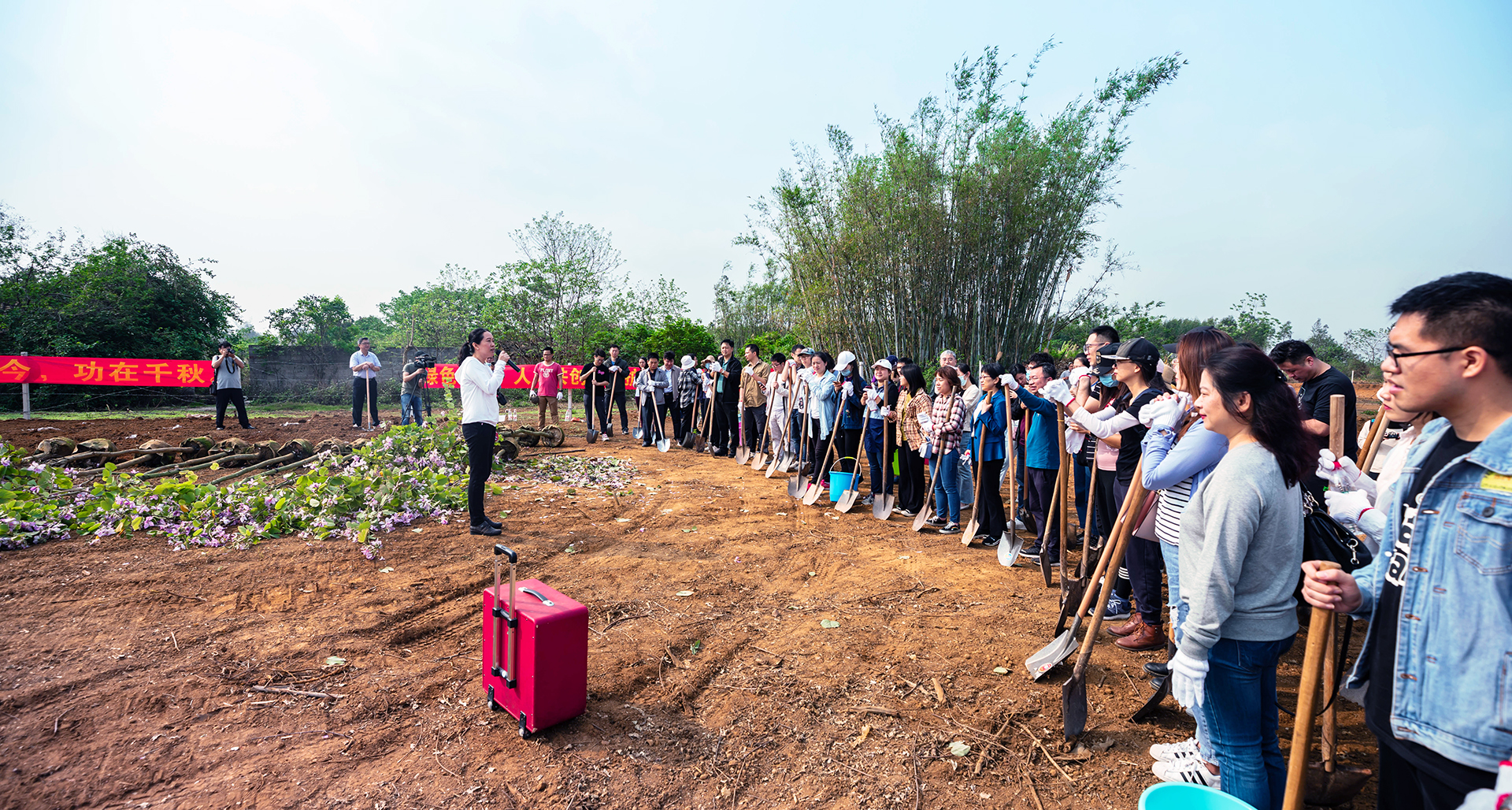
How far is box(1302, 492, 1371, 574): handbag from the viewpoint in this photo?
6.64ft

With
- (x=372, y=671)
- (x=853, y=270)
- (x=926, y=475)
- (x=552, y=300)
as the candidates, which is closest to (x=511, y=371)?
(x=552, y=300)

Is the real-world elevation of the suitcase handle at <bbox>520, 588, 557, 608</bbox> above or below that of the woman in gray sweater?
below

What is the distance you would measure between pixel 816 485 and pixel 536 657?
500 cm

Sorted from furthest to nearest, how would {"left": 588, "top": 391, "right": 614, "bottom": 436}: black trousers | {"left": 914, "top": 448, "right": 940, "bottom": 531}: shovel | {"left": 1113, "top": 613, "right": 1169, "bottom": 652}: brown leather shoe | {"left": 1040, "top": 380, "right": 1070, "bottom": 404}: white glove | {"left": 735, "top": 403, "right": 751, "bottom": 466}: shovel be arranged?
{"left": 588, "top": 391, "right": 614, "bottom": 436}: black trousers, {"left": 735, "top": 403, "right": 751, "bottom": 466}: shovel, {"left": 914, "top": 448, "right": 940, "bottom": 531}: shovel, {"left": 1040, "top": 380, "right": 1070, "bottom": 404}: white glove, {"left": 1113, "top": 613, "right": 1169, "bottom": 652}: brown leather shoe

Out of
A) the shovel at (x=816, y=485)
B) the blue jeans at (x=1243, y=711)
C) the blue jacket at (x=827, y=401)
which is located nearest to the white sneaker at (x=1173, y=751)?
the blue jeans at (x=1243, y=711)

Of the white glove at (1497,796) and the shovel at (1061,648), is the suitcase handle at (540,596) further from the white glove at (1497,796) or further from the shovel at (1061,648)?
the white glove at (1497,796)

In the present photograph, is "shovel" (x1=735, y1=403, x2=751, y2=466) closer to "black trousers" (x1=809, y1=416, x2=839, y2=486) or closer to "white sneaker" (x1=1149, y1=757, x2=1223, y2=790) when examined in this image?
"black trousers" (x1=809, y1=416, x2=839, y2=486)

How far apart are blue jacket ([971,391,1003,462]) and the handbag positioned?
323cm

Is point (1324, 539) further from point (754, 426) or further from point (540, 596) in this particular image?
point (754, 426)

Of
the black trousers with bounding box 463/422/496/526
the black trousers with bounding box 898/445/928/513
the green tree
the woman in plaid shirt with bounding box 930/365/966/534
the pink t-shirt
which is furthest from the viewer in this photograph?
the green tree

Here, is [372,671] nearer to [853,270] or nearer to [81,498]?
[81,498]

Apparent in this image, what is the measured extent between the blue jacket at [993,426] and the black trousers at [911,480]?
1.15 meters

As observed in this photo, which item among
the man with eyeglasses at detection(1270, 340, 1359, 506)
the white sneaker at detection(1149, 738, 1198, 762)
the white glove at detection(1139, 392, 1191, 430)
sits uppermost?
the man with eyeglasses at detection(1270, 340, 1359, 506)

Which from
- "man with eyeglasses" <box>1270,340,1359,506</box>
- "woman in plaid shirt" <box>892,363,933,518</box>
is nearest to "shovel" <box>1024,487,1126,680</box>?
"man with eyeglasses" <box>1270,340,1359,506</box>
